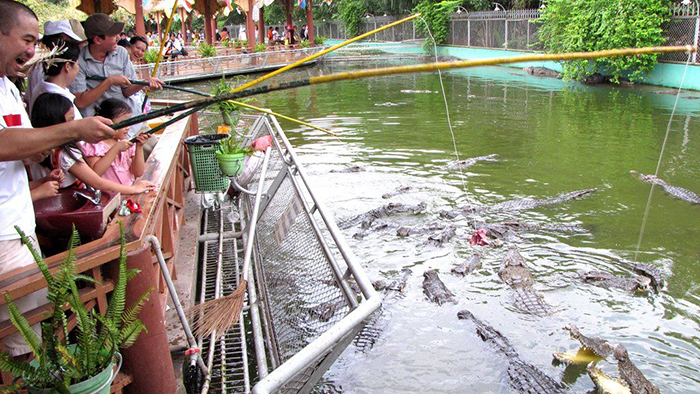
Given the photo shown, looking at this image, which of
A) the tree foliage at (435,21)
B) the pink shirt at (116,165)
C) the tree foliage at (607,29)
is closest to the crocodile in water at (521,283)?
the pink shirt at (116,165)

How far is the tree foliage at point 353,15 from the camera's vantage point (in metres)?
43.7

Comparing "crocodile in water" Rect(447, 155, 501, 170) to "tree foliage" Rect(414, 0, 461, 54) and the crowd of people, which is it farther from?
"tree foliage" Rect(414, 0, 461, 54)

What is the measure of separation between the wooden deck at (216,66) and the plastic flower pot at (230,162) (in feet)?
44.7

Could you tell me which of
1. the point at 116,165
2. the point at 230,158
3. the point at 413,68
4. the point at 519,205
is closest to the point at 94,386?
the point at 413,68

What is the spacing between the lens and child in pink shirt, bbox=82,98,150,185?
332cm

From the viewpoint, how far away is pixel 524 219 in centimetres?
680

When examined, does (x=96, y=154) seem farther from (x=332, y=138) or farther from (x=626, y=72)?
(x=626, y=72)

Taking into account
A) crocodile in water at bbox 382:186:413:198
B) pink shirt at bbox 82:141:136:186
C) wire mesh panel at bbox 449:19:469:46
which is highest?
wire mesh panel at bbox 449:19:469:46

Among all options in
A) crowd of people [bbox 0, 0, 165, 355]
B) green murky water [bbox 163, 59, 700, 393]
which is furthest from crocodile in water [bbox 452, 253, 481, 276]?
crowd of people [bbox 0, 0, 165, 355]

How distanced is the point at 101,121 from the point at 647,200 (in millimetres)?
7206

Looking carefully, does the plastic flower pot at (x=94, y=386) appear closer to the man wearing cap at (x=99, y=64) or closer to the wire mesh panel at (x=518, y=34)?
the man wearing cap at (x=99, y=64)

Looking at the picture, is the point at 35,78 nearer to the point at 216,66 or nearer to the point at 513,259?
the point at 513,259

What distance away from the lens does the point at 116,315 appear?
221 cm

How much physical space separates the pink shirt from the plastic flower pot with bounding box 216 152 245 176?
1.25m
